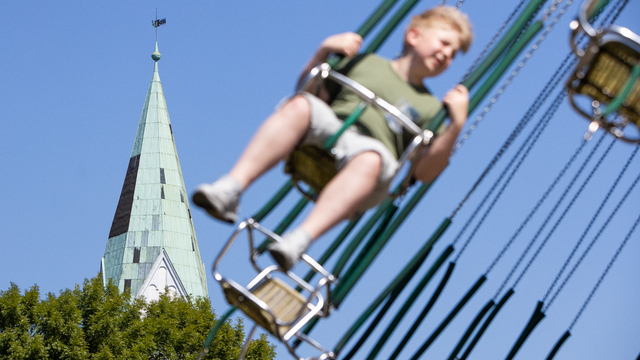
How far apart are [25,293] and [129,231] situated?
85.6ft

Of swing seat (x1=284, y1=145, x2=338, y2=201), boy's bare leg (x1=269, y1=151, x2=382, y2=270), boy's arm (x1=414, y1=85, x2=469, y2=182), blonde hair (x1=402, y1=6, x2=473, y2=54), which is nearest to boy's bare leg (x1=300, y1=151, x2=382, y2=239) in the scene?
boy's bare leg (x1=269, y1=151, x2=382, y2=270)

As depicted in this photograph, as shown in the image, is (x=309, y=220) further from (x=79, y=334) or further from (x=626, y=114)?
(x=79, y=334)

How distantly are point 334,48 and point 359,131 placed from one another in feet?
1.66

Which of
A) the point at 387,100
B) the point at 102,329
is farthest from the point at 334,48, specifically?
the point at 102,329

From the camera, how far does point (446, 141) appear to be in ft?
19.2

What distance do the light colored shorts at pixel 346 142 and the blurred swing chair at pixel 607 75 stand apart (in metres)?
1.12

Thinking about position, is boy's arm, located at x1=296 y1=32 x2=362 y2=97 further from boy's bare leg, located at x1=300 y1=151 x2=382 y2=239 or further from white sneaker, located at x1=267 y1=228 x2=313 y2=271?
white sneaker, located at x1=267 y1=228 x2=313 y2=271

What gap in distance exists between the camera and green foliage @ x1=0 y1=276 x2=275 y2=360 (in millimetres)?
28344

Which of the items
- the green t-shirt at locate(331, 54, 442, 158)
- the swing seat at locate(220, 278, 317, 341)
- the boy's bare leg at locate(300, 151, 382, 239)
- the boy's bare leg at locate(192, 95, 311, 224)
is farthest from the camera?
the swing seat at locate(220, 278, 317, 341)

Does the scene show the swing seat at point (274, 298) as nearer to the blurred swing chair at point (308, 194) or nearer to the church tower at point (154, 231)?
the blurred swing chair at point (308, 194)

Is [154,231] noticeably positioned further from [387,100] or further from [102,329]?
[387,100]

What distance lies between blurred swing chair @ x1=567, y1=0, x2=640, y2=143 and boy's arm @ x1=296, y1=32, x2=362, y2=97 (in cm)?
112

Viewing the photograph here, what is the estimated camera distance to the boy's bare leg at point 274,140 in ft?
17.4

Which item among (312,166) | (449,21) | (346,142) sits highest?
(449,21)
